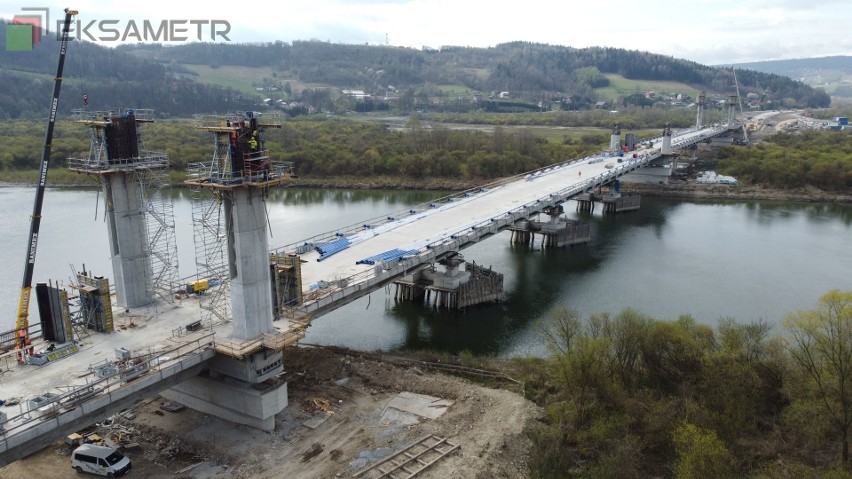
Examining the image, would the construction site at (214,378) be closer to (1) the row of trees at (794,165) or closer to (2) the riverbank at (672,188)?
(2) the riverbank at (672,188)

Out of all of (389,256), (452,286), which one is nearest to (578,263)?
(452,286)

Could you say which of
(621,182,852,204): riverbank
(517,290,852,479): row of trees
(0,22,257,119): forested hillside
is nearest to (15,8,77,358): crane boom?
(517,290,852,479): row of trees

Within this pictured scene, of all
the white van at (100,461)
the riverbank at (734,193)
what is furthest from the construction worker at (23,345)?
the riverbank at (734,193)

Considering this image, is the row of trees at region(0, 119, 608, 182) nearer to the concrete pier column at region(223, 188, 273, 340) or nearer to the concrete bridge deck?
the concrete bridge deck

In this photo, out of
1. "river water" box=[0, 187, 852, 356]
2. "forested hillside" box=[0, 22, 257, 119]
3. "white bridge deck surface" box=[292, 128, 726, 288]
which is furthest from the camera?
"forested hillside" box=[0, 22, 257, 119]

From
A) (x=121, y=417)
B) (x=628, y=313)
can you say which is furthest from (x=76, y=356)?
(x=628, y=313)

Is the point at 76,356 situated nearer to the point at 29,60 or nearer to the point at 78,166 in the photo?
the point at 78,166
